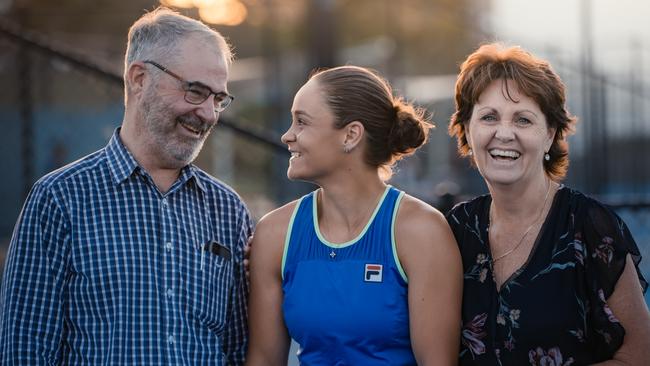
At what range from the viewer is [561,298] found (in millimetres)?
2998

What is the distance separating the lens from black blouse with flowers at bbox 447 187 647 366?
298cm

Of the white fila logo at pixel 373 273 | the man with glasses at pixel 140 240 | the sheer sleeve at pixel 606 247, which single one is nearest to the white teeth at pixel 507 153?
the sheer sleeve at pixel 606 247

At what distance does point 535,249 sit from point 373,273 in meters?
0.54

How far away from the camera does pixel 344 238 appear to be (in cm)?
326

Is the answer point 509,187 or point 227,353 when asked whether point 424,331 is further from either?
point 227,353

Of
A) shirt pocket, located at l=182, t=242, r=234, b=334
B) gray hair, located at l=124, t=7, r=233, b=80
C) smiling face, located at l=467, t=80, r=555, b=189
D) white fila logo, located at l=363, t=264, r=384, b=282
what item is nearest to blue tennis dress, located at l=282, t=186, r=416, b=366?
white fila logo, located at l=363, t=264, r=384, b=282

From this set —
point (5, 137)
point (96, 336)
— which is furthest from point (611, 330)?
point (5, 137)

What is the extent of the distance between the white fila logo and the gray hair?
87 cm

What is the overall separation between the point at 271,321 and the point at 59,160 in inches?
273

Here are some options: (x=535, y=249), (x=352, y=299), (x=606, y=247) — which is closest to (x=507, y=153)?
(x=535, y=249)

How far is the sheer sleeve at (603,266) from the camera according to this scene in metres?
2.96

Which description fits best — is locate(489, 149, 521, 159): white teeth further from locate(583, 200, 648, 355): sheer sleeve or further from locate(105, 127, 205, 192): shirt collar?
locate(105, 127, 205, 192): shirt collar

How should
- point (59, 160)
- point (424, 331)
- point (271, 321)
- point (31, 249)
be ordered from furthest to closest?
point (59, 160) → point (271, 321) → point (424, 331) → point (31, 249)

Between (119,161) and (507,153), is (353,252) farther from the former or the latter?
(119,161)
